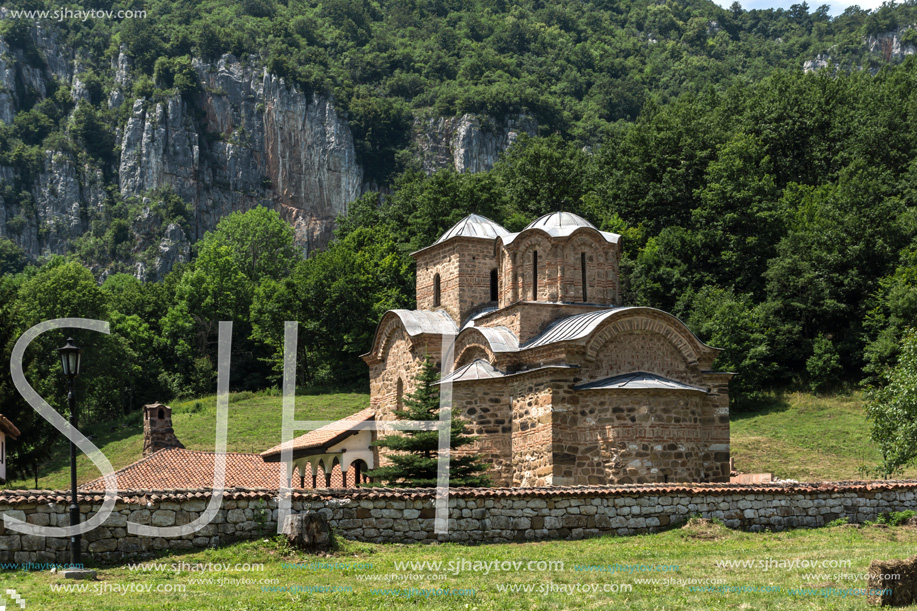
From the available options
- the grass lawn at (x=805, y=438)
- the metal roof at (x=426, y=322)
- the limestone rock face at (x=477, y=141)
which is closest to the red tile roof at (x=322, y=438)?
the metal roof at (x=426, y=322)

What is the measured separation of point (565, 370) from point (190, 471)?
38.5ft

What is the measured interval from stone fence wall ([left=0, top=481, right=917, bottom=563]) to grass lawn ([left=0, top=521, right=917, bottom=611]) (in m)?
0.34

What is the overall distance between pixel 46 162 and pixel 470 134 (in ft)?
137

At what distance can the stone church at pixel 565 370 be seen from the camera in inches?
790

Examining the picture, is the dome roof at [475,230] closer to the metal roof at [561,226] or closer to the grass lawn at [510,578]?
the metal roof at [561,226]

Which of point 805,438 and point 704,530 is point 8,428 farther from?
point 805,438

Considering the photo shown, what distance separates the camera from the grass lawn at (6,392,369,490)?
35.6 meters

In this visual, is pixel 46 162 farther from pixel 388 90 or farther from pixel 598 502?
pixel 598 502

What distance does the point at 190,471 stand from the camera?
26.0m

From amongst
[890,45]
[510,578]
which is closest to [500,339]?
[510,578]

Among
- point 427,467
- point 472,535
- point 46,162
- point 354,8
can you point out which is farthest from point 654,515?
point 354,8

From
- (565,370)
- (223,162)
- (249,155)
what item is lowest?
(565,370)

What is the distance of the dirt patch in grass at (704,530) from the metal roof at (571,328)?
20.9 feet

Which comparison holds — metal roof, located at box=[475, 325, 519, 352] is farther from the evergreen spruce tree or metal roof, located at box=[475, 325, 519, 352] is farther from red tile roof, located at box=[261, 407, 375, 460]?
red tile roof, located at box=[261, 407, 375, 460]
